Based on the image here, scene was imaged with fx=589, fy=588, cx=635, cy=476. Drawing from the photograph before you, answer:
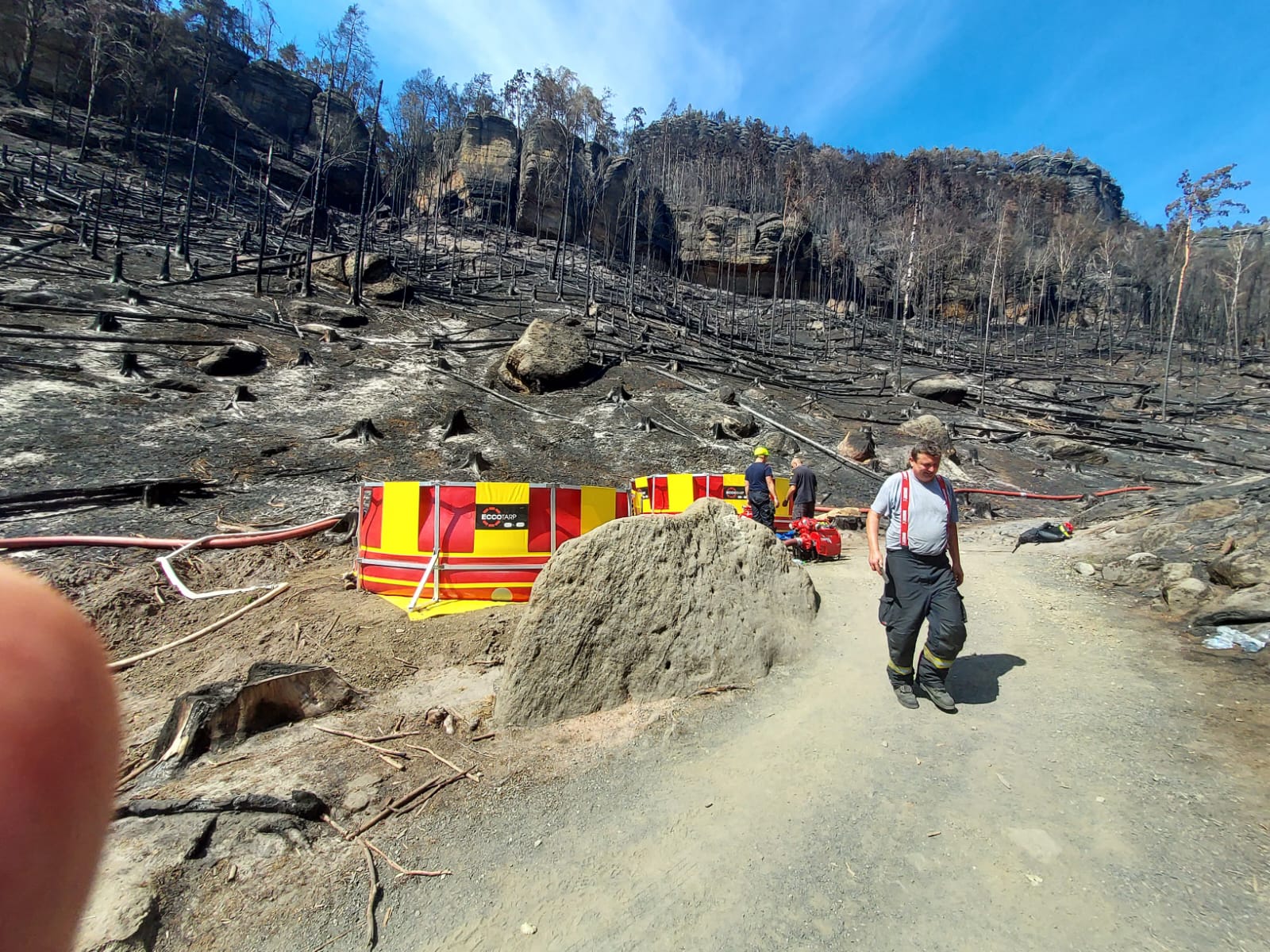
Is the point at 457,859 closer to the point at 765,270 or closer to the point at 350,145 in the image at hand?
the point at 765,270

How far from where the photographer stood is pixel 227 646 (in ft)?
20.5

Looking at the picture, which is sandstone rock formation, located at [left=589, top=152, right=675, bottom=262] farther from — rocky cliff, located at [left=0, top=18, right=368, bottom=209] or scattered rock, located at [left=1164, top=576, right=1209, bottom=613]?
scattered rock, located at [left=1164, top=576, right=1209, bottom=613]

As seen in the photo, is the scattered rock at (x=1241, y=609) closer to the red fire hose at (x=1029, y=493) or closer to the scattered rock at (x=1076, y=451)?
the red fire hose at (x=1029, y=493)

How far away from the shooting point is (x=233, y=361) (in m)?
16.9

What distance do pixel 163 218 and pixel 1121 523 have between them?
4224 cm

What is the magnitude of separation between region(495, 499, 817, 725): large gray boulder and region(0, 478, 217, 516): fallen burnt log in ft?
32.6

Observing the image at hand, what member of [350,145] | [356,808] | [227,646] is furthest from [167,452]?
[350,145]

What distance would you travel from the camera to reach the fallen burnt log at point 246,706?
3.94m

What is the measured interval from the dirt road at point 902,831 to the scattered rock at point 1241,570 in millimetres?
1767

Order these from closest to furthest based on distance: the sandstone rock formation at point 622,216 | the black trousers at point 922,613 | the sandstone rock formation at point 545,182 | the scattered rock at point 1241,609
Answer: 1. the black trousers at point 922,613
2. the scattered rock at point 1241,609
3. the sandstone rock formation at point 545,182
4. the sandstone rock formation at point 622,216

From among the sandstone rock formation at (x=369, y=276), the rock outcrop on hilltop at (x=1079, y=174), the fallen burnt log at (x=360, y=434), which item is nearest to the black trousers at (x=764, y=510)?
the fallen burnt log at (x=360, y=434)

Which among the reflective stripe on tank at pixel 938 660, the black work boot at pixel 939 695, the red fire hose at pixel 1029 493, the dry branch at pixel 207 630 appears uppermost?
the red fire hose at pixel 1029 493

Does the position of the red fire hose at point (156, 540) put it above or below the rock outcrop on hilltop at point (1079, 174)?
below

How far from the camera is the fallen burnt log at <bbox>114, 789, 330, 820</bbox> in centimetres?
313
